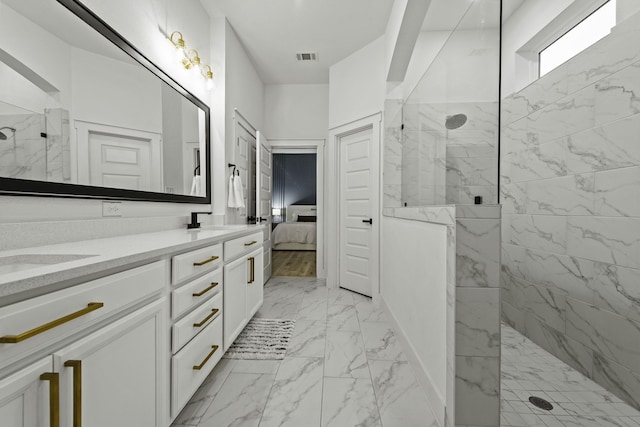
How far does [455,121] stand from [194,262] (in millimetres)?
1526

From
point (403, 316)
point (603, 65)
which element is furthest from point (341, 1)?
point (403, 316)

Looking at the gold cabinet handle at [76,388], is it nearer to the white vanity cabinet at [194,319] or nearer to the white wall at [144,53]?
the white vanity cabinet at [194,319]

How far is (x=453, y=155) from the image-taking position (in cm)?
148

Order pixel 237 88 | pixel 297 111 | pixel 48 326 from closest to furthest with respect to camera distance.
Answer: pixel 48 326, pixel 237 88, pixel 297 111

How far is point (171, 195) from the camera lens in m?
1.97

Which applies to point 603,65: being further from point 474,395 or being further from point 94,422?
point 94,422

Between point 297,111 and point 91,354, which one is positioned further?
point 297,111

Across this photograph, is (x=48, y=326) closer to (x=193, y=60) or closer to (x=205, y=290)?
(x=205, y=290)

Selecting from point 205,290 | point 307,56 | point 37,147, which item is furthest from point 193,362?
point 307,56

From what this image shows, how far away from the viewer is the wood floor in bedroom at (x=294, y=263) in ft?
14.2

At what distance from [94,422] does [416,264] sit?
1.62 meters

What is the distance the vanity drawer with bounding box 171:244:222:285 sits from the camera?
45.7 inches

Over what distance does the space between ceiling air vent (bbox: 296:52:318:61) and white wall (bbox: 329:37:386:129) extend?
296 millimetres

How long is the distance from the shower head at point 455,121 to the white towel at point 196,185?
195 centimetres
